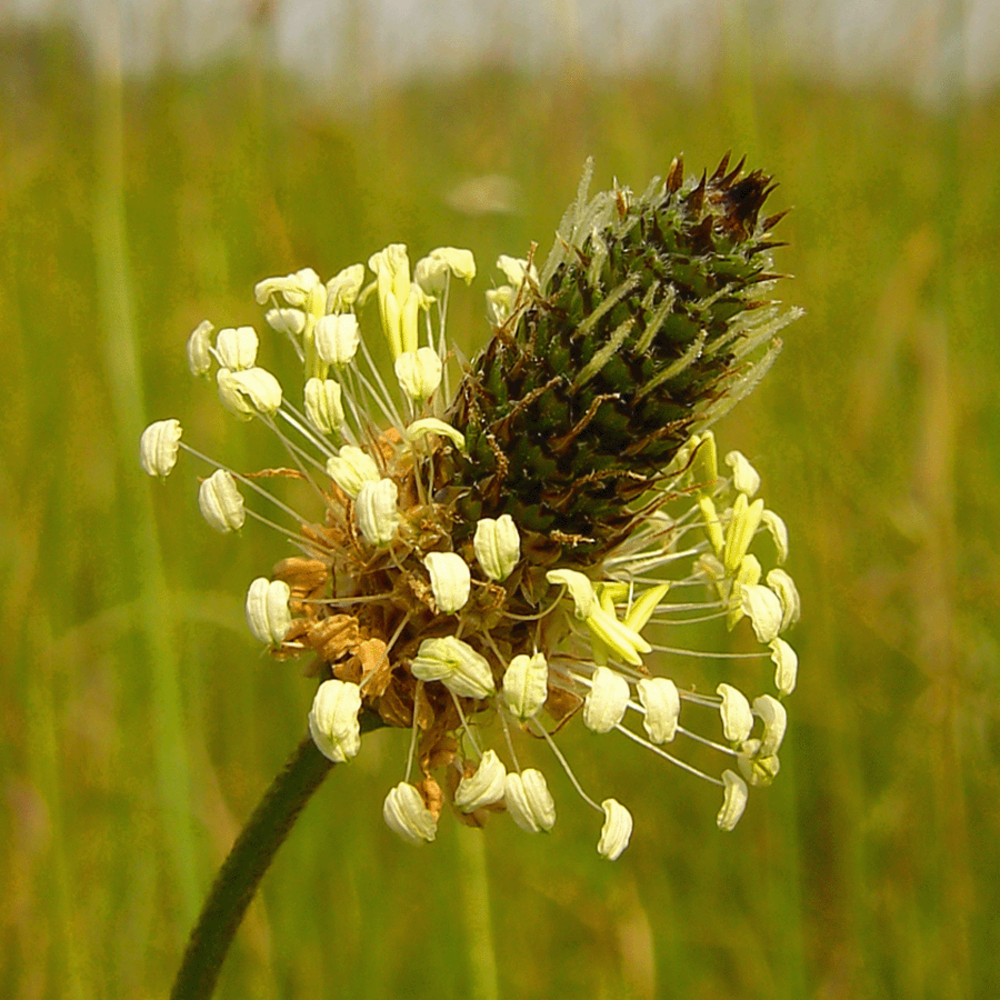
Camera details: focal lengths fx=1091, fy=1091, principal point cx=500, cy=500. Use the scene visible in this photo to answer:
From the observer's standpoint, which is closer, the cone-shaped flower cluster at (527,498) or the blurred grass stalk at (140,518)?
the cone-shaped flower cluster at (527,498)

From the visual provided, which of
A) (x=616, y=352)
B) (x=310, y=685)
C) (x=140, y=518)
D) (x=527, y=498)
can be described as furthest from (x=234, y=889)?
(x=310, y=685)

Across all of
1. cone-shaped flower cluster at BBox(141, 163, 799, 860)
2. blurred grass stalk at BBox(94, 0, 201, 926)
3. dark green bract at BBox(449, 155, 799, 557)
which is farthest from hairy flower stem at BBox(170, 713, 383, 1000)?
blurred grass stalk at BBox(94, 0, 201, 926)

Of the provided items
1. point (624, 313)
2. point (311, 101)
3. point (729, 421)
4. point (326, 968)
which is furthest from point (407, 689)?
point (311, 101)

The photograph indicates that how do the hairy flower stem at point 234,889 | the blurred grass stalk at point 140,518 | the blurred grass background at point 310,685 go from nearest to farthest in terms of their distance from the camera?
the hairy flower stem at point 234,889
the blurred grass stalk at point 140,518
the blurred grass background at point 310,685

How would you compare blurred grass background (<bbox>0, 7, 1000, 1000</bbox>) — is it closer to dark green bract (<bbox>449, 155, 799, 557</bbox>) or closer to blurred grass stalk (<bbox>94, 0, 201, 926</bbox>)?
blurred grass stalk (<bbox>94, 0, 201, 926</bbox>)

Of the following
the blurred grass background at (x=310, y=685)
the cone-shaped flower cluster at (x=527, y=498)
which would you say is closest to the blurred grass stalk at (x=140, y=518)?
the blurred grass background at (x=310, y=685)

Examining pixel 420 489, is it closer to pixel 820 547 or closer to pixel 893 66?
pixel 820 547

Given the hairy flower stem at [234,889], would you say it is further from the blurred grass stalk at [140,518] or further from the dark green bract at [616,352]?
the blurred grass stalk at [140,518]
